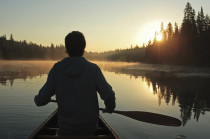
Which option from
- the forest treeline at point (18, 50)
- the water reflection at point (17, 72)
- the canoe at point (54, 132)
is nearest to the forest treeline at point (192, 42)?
the water reflection at point (17, 72)

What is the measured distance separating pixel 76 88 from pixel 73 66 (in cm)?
32

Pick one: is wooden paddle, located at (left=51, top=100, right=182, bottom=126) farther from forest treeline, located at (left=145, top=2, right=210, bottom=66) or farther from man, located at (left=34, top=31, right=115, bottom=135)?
forest treeline, located at (left=145, top=2, right=210, bottom=66)

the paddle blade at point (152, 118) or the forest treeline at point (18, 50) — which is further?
the forest treeline at point (18, 50)

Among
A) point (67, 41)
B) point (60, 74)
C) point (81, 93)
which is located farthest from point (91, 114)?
point (67, 41)

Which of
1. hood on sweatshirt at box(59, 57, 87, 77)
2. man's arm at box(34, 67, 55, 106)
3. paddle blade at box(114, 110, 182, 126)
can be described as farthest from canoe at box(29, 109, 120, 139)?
hood on sweatshirt at box(59, 57, 87, 77)

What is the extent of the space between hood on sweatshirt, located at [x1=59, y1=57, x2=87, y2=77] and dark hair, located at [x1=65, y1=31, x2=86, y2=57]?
0.13 meters

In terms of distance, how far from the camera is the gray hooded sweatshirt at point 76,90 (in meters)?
3.67

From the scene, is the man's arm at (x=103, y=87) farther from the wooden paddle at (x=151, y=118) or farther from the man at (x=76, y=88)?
the wooden paddle at (x=151, y=118)

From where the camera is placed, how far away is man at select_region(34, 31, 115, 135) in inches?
145

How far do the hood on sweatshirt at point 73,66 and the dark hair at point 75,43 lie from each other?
0.13 metres

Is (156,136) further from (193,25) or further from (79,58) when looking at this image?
(193,25)

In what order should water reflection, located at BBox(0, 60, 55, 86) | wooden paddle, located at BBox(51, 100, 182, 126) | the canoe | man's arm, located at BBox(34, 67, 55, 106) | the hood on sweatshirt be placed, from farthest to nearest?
water reflection, located at BBox(0, 60, 55, 86) → wooden paddle, located at BBox(51, 100, 182, 126) → the canoe → man's arm, located at BBox(34, 67, 55, 106) → the hood on sweatshirt

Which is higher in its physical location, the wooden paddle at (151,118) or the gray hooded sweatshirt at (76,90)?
the gray hooded sweatshirt at (76,90)

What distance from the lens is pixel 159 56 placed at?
87750 millimetres
